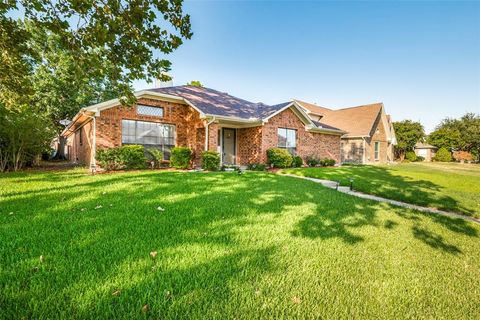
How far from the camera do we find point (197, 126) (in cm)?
1397

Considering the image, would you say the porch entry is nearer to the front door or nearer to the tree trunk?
the front door

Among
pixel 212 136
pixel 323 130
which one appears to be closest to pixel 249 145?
pixel 212 136

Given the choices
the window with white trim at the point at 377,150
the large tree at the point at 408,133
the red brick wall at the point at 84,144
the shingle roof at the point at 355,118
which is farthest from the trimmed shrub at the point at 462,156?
the red brick wall at the point at 84,144

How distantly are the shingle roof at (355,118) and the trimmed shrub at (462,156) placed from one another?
78.6ft

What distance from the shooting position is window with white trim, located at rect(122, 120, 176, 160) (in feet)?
42.1

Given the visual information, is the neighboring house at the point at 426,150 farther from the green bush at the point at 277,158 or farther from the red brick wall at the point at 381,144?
the green bush at the point at 277,158

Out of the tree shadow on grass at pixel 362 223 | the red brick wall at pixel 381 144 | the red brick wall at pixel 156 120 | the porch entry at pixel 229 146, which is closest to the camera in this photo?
the tree shadow on grass at pixel 362 223

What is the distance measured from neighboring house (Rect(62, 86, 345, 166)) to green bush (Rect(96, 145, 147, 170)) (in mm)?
806

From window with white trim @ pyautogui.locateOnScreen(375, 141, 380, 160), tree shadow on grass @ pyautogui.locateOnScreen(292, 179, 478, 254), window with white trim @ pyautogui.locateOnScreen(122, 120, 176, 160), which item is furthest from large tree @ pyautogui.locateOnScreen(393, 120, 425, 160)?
tree shadow on grass @ pyautogui.locateOnScreen(292, 179, 478, 254)

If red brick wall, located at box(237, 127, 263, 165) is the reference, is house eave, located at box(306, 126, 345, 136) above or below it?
above

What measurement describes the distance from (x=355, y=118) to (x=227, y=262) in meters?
28.5

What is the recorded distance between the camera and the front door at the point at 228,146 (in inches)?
627

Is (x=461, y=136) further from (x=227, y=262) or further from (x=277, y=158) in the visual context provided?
(x=227, y=262)

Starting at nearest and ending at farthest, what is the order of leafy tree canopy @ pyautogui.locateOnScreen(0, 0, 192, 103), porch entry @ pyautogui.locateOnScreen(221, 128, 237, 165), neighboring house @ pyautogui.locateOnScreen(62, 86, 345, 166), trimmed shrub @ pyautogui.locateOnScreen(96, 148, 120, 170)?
leafy tree canopy @ pyautogui.locateOnScreen(0, 0, 192, 103) → trimmed shrub @ pyautogui.locateOnScreen(96, 148, 120, 170) → neighboring house @ pyautogui.locateOnScreen(62, 86, 345, 166) → porch entry @ pyautogui.locateOnScreen(221, 128, 237, 165)
